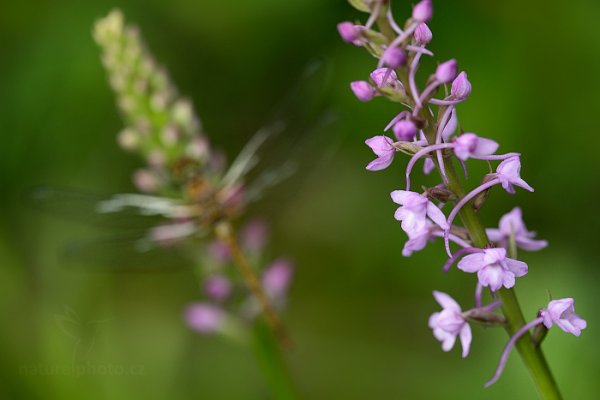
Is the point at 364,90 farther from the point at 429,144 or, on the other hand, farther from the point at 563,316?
the point at 563,316

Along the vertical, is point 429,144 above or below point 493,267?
above

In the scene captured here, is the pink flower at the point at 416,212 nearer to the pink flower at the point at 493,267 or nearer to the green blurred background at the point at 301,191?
the pink flower at the point at 493,267

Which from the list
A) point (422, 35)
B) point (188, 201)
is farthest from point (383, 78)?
point (188, 201)

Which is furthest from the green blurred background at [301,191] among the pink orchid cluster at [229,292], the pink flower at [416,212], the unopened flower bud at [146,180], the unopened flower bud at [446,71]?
the unopened flower bud at [446,71]

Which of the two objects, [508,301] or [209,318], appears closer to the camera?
[508,301]

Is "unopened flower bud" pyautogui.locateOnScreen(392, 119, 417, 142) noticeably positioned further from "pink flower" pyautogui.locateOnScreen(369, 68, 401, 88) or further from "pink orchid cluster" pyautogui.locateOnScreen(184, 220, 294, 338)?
"pink orchid cluster" pyautogui.locateOnScreen(184, 220, 294, 338)

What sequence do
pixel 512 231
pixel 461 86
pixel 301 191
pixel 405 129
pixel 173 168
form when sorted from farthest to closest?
pixel 301 191 < pixel 173 168 < pixel 512 231 < pixel 461 86 < pixel 405 129

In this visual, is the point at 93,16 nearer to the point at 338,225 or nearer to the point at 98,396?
the point at 338,225
